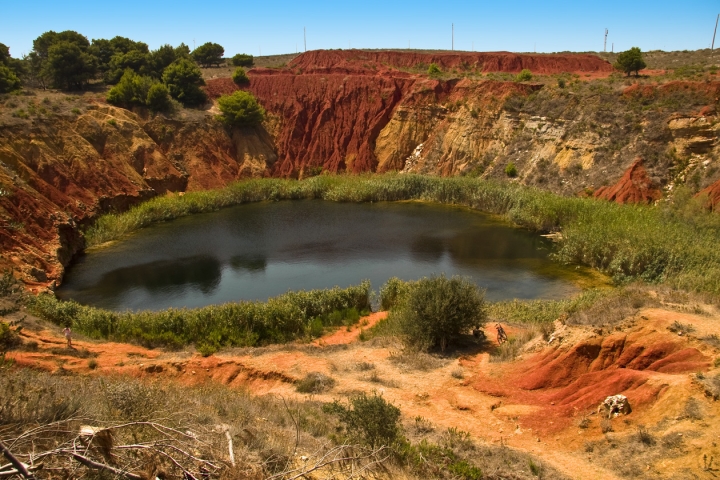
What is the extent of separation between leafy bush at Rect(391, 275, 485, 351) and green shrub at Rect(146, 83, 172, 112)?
132 ft

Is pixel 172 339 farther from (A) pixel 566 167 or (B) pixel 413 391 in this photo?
(A) pixel 566 167

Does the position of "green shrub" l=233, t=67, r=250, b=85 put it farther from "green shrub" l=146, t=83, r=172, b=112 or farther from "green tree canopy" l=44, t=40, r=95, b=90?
"green tree canopy" l=44, t=40, r=95, b=90

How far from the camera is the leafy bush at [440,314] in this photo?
676 inches

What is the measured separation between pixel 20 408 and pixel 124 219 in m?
31.8

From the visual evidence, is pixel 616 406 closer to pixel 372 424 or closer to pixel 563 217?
pixel 372 424

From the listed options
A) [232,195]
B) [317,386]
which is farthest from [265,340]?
[232,195]

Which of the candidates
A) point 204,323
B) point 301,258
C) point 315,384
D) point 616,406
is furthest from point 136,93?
point 616,406

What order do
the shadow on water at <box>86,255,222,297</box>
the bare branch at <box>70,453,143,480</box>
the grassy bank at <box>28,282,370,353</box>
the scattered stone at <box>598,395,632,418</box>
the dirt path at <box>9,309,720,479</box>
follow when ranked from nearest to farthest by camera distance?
the bare branch at <box>70,453,143,480</box> → the dirt path at <box>9,309,720,479</box> → the scattered stone at <box>598,395,632,418</box> → the grassy bank at <box>28,282,370,353</box> → the shadow on water at <box>86,255,222,297</box>

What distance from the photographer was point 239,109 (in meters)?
53.4

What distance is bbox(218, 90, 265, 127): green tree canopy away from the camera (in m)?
53.4

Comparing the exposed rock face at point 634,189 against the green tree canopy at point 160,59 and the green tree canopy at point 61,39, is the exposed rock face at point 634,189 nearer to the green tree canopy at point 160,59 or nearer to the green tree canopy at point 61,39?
the green tree canopy at point 160,59

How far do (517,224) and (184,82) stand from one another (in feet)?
118

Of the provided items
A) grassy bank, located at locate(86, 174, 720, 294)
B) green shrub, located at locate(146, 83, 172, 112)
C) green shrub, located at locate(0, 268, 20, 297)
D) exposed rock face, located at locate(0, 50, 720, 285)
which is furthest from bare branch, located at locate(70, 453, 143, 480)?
green shrub, located at locate(146, 83, 172, 112)

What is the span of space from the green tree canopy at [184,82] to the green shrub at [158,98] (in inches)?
85.6
